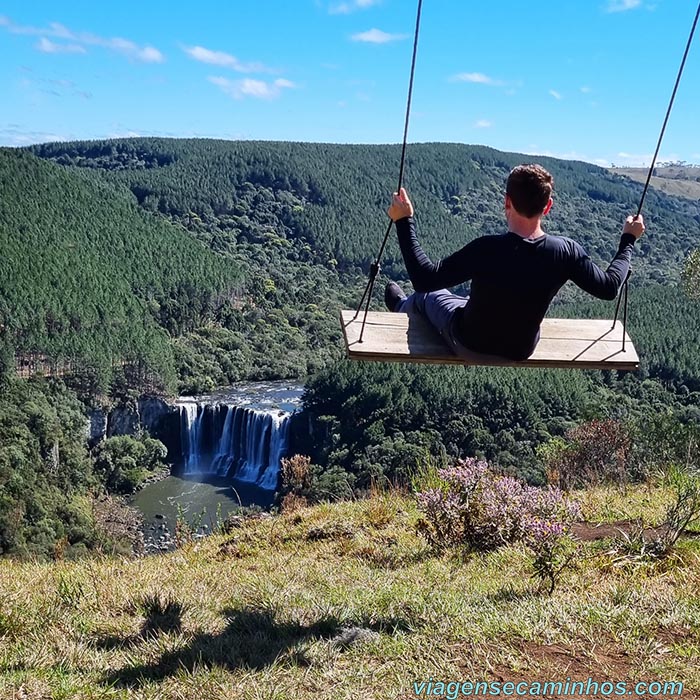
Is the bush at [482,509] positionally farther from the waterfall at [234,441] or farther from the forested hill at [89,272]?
the forested hill at [89,272]

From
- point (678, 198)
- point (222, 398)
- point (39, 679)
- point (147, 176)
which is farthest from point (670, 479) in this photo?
point (678, 198)

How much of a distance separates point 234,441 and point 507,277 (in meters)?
46.9

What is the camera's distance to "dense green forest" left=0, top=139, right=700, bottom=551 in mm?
46719

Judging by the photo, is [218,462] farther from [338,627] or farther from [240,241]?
[240,241]

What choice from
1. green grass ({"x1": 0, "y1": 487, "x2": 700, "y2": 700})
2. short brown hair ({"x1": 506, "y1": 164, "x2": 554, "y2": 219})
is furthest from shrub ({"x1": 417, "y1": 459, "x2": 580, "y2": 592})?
short brown hair ({"x1": 506, "y1": 164, "x2": 554, "y2": 219})

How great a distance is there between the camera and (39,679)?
294cm

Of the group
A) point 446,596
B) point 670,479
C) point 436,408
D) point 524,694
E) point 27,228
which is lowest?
point 436,408

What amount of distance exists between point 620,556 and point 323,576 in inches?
71.1

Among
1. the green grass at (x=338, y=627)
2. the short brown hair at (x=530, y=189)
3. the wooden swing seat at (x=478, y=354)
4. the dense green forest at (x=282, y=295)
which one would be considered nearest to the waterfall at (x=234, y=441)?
the dense green forest at (x=282, y=295)

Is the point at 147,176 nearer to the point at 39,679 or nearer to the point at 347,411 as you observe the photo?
the point at 347,411

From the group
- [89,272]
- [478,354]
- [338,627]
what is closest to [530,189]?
[478,354]

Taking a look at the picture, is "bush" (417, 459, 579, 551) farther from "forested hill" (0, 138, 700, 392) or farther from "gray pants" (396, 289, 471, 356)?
"forested hill" (0, 138, 700, 392)

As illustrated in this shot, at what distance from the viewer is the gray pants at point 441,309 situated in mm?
3824

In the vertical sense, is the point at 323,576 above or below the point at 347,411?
above
